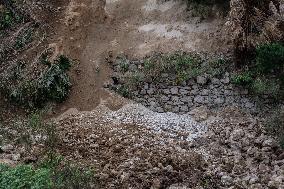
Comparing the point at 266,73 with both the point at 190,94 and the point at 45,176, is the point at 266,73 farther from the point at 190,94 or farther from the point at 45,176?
the point at 45,176

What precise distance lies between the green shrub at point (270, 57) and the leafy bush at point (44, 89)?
3.53 meters

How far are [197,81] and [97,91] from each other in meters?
1.87

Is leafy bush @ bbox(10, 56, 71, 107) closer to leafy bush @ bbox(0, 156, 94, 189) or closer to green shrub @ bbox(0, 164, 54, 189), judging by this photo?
leafy bush @ bbox(0, 156, 94, 189)

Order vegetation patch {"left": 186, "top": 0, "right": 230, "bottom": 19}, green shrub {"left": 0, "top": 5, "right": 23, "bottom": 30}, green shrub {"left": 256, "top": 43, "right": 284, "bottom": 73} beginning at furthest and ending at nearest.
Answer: green shrub {"left": 0, "top": 5, "right": 23, "bottom": 30} < vegetation patch {"left": 186, "top": 0, "right": 230, "bottom": 19} < green shrub {"left": 256, "top": 43, "right": 284, "bottom": 73}

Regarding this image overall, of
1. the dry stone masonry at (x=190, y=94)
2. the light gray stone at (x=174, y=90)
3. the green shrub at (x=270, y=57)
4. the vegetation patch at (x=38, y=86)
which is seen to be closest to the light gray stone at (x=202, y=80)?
the dry stone masonry at (x=190, y=94)

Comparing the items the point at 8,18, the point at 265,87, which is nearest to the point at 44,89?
the point at 8,18

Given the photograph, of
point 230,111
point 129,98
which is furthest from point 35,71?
point 230,111

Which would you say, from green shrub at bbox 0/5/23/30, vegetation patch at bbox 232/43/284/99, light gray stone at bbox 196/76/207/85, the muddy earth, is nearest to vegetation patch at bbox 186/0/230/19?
the muddy earth

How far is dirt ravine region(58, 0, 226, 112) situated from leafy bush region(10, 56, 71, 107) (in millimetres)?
233

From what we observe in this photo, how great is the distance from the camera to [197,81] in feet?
33.8

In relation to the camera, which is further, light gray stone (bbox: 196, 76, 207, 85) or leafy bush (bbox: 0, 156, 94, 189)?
light gray stone (bbox: 196, 76, 207, 85)

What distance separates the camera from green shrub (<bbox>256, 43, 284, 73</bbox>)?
963cm

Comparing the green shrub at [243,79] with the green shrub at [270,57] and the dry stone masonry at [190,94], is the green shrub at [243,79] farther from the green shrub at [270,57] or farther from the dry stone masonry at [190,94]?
the green shrub at [270,57]

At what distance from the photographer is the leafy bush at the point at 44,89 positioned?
32.8ft
